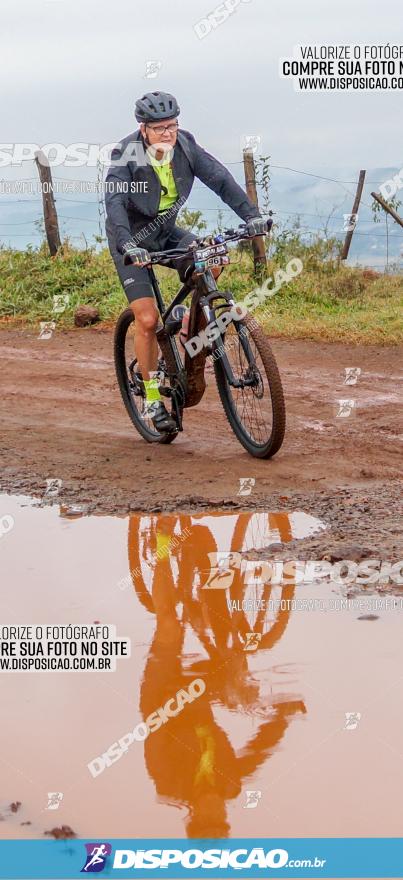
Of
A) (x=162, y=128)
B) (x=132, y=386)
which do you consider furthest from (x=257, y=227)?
(x=132, y=386)

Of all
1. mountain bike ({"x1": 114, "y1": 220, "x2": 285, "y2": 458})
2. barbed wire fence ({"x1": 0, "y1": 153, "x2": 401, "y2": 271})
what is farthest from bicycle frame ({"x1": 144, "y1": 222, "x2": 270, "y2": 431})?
barbed wire fence ({"x1": 0, "y1": 153, "x2": 401, "y2": 271})

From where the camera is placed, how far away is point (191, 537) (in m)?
6.17

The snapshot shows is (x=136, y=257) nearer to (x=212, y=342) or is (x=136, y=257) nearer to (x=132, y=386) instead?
(x=212, y=342)

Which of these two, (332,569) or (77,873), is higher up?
(332,569)

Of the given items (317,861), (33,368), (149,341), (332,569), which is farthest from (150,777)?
(33,368)

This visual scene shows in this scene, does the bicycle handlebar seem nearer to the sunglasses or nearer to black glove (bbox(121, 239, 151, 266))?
black glove (bbox(121, 239, 151, 266))

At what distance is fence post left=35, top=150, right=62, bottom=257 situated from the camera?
16.5 m

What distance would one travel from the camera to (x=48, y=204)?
1652cm

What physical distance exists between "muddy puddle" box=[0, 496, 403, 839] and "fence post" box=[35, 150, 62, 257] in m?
11.2

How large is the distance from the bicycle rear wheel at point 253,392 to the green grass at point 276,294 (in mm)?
4741

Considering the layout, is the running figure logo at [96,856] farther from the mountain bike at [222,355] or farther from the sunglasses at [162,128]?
the sunglasses at [162,128]

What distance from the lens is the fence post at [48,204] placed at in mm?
16547

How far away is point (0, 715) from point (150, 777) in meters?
0.69

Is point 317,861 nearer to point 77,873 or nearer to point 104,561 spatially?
point 77,873
